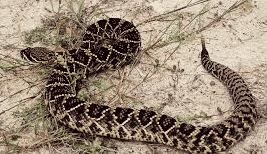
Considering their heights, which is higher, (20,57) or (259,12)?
(259,12)

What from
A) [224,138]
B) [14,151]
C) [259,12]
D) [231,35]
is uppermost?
[259,12]

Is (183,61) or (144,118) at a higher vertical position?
(183,61)

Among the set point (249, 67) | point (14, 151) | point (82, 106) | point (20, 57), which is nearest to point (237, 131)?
point (249, 67)

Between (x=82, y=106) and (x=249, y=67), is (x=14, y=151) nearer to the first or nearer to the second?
(x=82, y=106)

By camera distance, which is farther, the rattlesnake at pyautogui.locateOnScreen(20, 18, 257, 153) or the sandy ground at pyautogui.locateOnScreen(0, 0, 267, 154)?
the sandy ground at pyautogui.locateOnScreen(0, 0, 267, 154)

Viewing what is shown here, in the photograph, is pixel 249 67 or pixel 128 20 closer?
pixel 249 67

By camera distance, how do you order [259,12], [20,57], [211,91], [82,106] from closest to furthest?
[82,106] → [211,91] → [20,57] → [259,12]

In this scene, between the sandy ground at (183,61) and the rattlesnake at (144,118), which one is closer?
the rattlesnake at (144,118)

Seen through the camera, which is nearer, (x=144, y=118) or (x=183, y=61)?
(x=144, y=118)
